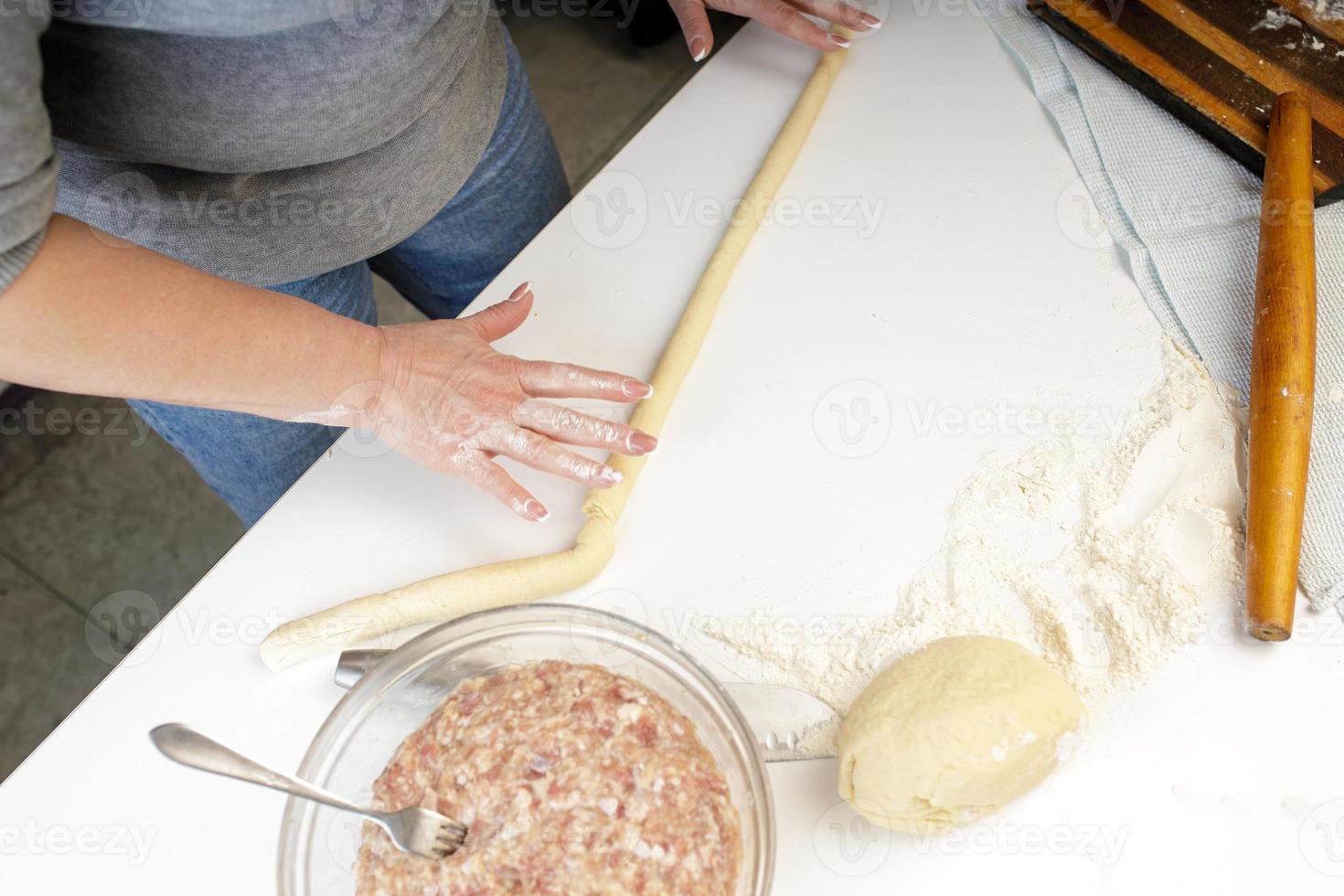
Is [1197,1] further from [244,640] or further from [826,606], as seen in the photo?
[244,640]

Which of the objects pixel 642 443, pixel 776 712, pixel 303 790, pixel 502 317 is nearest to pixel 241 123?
pixel 502 317

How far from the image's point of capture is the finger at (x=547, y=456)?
852 millimetres

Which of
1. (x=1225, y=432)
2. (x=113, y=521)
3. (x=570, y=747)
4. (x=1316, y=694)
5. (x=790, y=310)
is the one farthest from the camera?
(x=113, y=521)

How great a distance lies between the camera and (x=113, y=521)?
6.38 ft

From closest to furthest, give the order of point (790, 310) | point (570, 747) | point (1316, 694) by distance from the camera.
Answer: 1. point (570, 747)
2. point (1316, 694)
3. point (790, 310)

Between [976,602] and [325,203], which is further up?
[325,203]

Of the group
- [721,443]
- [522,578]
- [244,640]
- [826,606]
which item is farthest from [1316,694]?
[244,640]

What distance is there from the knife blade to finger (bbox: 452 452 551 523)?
6.5 inches

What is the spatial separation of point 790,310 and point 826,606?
324mm

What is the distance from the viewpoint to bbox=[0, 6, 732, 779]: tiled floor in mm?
1790

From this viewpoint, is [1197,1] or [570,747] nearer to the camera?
[570,747]

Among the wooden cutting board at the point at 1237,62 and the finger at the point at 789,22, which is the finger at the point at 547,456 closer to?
the finger at the point at 789,22

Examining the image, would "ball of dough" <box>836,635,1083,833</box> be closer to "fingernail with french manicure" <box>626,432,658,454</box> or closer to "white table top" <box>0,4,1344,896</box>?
"white table top" <box>0,4,1344,896</box>

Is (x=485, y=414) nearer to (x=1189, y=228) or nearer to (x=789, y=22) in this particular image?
(x=789, y=22)
